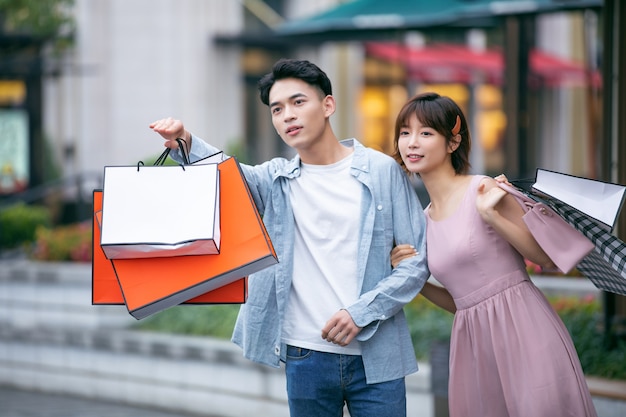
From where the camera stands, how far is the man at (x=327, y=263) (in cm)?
379

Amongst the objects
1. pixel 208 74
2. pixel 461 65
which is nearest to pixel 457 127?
pixel 208 74

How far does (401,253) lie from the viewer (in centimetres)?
385

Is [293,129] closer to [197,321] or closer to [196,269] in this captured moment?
[196,269]

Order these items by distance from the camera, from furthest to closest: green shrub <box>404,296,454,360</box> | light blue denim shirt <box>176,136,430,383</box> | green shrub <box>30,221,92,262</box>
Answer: green shrub <box>30,221,92,262</box> → green shrub <box>404,296,454,360</box> → light blue denim shirt <box>176,136,430,383</box>

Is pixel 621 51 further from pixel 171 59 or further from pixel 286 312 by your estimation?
pixel 171 59

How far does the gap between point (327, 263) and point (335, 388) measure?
46 centimetres

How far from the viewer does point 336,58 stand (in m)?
22.6

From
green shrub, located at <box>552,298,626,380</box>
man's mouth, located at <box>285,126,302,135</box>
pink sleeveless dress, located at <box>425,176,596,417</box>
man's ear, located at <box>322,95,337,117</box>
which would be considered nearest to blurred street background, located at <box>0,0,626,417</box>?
green shrub, located at <box>552,298,626,380</box>

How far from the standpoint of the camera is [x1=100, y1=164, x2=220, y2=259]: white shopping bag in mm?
3486

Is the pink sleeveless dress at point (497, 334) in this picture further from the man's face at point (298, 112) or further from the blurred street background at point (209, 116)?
the blurred street background at point (209, 116)

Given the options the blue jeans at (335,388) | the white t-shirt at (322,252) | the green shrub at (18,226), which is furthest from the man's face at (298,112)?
the green shrub at (18,226)

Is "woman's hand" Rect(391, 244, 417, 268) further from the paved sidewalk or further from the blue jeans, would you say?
the paved sidewalk

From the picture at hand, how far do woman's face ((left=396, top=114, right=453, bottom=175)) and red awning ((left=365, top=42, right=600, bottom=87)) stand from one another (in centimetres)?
1765

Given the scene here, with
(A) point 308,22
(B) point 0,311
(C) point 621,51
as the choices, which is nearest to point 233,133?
(A) point 308,22
